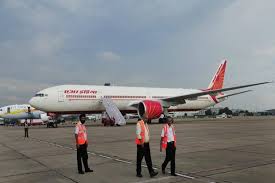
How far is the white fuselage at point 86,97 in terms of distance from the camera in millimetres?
31203

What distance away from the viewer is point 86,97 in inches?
1289

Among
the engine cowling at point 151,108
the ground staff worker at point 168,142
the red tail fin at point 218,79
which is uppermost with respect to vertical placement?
the red tail fin at point 218,79

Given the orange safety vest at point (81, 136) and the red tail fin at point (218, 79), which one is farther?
the red tail fin at point (218, 79)

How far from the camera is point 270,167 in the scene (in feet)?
25.8

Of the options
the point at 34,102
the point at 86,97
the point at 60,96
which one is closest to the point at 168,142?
the point at 60,96

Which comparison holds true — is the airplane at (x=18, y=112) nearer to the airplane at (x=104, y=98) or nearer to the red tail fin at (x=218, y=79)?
the airplane at (x=104, y=98)

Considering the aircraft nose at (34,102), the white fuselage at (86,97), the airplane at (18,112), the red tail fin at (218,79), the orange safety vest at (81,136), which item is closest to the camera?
the orange safety vest at (81,136)

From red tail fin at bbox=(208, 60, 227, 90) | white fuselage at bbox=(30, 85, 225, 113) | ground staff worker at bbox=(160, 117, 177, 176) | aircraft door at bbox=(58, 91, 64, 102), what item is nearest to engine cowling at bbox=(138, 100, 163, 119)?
white fuselage at bbox=(30, 85, 225, 113)

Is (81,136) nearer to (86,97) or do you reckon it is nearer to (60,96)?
(60,96)

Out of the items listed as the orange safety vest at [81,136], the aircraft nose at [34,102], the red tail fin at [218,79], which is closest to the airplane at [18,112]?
the aircraft nose at [34,102]

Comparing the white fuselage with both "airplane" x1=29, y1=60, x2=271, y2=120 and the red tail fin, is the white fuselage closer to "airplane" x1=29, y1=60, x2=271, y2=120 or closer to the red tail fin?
"airplane" x1=29, y1=60, x2=271, y2=120

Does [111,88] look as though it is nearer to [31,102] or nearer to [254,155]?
[31,102]

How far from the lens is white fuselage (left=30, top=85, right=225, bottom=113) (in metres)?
31.2

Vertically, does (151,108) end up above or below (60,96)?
below
